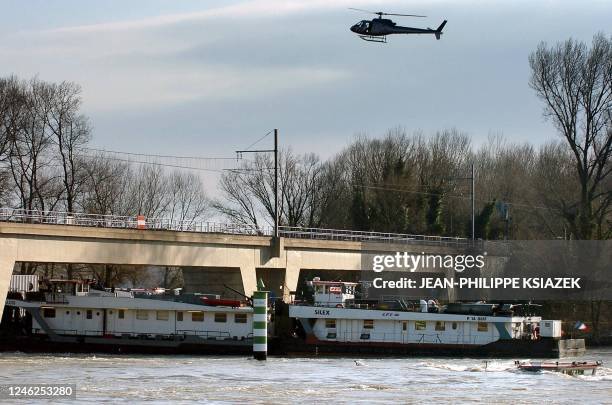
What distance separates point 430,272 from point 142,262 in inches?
1290

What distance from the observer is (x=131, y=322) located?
8275 centimetres

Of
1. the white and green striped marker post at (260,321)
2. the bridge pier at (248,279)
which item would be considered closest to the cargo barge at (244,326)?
the bridge pier at (248,279)

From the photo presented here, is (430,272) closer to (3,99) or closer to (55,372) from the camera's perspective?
(3,99)

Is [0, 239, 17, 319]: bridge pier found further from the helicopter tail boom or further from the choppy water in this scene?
the helicopter tail boom

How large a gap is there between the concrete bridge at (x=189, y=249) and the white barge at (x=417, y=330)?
9545 millimetres

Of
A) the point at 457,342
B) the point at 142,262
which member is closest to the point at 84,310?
the point at 142,262

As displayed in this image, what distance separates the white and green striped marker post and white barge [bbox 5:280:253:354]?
33.5 ft

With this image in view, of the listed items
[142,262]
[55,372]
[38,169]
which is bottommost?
[55,372]

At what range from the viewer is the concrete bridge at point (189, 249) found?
258 feet

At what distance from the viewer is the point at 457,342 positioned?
267ft

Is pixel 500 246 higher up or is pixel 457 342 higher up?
pixel 500 246

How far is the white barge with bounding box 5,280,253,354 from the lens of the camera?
81562 millimetres

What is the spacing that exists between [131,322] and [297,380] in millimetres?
24933

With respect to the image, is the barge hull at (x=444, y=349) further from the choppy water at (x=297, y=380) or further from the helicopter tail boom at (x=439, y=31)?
the helicopter tail boom at (x=439, y=31)
